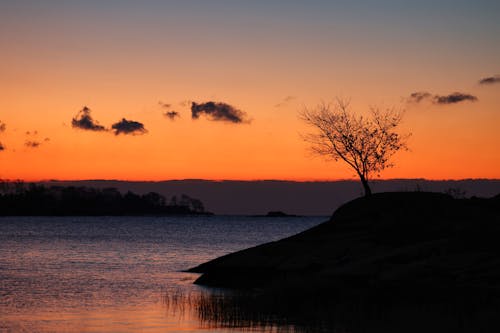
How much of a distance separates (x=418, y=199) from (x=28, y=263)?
1777 inches

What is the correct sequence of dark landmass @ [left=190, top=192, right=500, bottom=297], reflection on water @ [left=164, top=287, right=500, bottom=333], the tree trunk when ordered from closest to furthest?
reflection on water @ [left=164, top=287, right=500, bottom=333] → dark landmass @ [left=190, top=192, right=500, bottom=297] → the tree trunk

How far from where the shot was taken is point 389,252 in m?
46.0

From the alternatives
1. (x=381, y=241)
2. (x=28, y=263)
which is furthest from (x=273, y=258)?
(x=28, y=263)

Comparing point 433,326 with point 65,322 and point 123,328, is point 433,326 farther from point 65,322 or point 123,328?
point 65,322

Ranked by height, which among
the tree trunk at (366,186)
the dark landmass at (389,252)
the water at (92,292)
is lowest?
the water at (92,292)

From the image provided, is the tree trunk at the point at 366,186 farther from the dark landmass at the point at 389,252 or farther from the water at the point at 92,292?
the water at the point at 92,292

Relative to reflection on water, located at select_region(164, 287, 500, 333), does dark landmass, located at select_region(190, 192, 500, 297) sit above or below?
above

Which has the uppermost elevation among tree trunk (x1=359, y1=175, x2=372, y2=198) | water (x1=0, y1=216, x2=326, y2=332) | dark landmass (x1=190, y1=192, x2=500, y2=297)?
tree trunk (x1=359, y1=175, x2=372, y2=198)

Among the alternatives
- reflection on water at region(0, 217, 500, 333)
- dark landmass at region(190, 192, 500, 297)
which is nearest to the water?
reflection on water at region(0, 217, 500, 333)

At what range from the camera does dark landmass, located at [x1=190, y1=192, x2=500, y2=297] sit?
40531mm

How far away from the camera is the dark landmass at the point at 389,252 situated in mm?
40531

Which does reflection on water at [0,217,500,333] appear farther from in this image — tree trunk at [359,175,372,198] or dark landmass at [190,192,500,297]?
tree trunk at [359,175,372,198]

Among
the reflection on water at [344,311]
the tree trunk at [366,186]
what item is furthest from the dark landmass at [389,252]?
the tree trunk at [366,186]

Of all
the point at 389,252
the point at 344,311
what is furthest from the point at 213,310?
the point at 389,252
